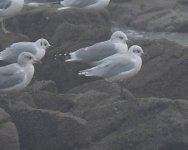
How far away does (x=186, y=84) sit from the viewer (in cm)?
1380

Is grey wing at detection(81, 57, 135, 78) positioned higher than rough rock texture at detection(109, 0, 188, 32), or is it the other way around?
grey wing at detection(81, 57, 135, 78)

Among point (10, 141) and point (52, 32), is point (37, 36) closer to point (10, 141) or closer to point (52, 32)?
point (52, 32)

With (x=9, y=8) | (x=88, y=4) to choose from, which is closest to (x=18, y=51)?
(x=9, y=8)

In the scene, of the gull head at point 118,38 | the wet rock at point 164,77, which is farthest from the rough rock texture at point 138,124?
the gull head at point 118,38

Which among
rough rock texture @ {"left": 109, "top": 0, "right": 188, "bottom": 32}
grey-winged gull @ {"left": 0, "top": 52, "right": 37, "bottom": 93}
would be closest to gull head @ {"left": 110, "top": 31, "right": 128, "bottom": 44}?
grey-winged gull @ {"left": 0, "top": 52, "right": 37, "bottom": 93}

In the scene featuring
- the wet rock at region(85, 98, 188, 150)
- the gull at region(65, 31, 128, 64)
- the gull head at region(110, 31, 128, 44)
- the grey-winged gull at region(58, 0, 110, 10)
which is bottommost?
the grey-winged gull at region(58, 0, 110, 10)

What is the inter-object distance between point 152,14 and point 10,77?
8.31 m

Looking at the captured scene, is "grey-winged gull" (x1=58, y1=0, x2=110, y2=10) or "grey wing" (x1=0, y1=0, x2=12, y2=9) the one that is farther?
"grey-winged gull" (x1=58, y1=0, x2=110, y2=10)

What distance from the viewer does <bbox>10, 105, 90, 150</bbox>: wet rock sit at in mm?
11094

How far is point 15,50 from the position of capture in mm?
14625

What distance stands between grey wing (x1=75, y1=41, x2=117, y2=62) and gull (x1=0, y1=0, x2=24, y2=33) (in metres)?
3.04

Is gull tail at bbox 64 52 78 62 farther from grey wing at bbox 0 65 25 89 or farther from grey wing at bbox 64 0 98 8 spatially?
grey wing at bbox 64 0 98 8

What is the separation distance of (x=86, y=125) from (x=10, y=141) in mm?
1167

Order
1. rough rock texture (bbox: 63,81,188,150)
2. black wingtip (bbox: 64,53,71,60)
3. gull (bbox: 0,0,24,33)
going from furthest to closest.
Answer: gull (bbox: 0,0,24,33)
black wingtip (bbox: 64,53,71,60)
rough rock texture (bbox: 63,81,188,150)
